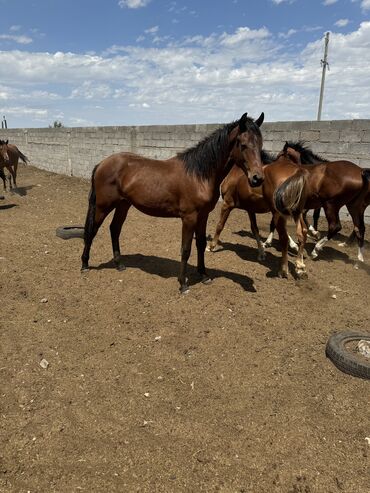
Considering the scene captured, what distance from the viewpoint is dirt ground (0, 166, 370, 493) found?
7.76ft

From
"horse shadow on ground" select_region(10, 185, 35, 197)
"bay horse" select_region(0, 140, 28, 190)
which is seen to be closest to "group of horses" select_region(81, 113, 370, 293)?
"bay horse" select_region(0, 140, 28, 190)

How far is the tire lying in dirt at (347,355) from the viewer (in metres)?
3.32

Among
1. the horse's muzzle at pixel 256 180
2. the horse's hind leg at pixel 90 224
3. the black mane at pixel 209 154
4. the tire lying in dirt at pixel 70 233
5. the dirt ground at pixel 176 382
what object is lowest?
the dirt ground at pixel 176 382

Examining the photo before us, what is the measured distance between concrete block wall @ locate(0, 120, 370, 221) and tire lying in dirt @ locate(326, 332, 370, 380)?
524 centimetres

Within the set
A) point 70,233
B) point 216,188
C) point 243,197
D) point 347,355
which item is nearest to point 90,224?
point 70,233

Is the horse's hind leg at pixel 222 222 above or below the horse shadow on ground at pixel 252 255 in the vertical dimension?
above

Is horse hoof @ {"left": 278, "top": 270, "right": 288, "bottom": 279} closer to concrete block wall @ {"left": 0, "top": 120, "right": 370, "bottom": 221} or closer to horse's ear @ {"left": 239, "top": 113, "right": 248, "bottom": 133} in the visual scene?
horse's ear @ {"left": 239, "top": 113, "right": 248, "bottom": 133}

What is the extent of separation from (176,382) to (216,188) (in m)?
2.62

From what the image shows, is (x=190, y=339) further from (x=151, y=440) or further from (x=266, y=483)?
(x=266, y=483)

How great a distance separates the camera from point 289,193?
5672mm

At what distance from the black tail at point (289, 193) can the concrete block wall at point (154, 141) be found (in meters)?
3.41

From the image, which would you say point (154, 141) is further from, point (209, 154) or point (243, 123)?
point (243, 123)

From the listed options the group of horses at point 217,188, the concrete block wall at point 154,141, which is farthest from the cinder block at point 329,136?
the group of horses at point 217,188

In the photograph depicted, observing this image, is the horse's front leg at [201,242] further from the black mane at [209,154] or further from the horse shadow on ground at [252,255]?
the horse shadow on ground at [252,255]
